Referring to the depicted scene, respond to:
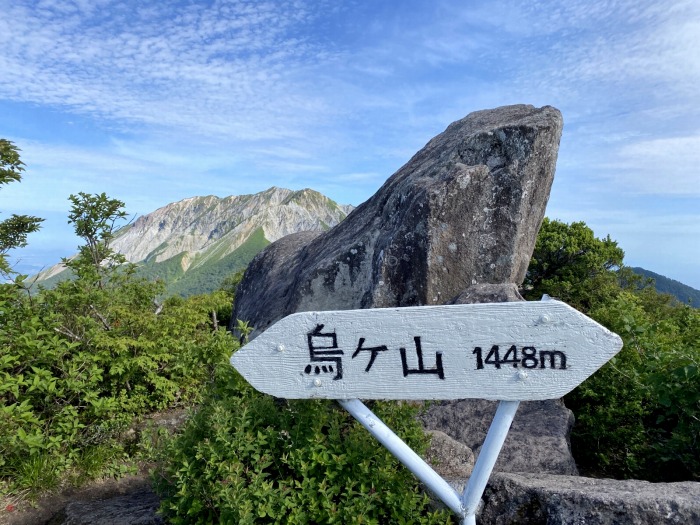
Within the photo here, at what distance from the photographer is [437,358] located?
3730 mm

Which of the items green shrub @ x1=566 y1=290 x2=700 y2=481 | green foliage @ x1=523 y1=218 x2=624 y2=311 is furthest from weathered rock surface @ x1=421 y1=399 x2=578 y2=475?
green foliage @ x1=523 y1=218 x2=624 y2=311

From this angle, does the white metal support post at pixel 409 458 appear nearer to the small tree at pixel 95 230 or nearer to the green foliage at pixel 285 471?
the green foliage at pixel 285 471

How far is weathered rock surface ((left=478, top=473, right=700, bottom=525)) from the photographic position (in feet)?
12.4

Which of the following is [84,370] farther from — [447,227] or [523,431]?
[523,431]

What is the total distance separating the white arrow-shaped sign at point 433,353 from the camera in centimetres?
359

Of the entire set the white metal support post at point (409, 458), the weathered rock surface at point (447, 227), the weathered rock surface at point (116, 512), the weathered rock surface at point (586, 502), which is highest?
the weathered rock surface at point (447, 227)

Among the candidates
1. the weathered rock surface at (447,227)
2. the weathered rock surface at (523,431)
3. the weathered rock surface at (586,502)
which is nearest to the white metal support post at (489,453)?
the weathered rock surface at (586,502)

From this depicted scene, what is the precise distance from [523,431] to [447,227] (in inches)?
135

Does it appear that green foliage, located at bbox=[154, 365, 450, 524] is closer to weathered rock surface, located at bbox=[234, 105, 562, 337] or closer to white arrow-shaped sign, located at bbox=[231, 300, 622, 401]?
white arrow-shaped sign, located at bbox=[231, 300, 622, 401]

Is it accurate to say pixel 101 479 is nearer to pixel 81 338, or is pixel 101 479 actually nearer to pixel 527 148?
pixel 81 338

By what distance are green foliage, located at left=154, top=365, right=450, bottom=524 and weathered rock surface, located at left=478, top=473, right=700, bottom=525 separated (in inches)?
23.9

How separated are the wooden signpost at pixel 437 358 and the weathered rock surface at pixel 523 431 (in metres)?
2.02

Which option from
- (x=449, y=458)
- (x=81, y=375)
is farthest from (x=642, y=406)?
(x=81, y=375)

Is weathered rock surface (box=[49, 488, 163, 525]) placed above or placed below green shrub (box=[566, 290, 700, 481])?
below
